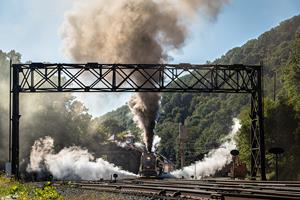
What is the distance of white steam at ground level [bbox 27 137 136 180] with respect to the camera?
5441cm

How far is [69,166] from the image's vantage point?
55531mm

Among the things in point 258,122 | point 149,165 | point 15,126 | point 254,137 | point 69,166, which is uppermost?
point 258,122

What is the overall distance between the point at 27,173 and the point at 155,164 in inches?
785

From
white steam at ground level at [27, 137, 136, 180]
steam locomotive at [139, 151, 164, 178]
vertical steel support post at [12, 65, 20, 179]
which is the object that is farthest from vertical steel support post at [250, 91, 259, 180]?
white steam at ground level at [27, 137, 136, 180]

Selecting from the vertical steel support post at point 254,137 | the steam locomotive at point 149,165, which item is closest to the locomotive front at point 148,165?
the steam locomotive at point 149,165

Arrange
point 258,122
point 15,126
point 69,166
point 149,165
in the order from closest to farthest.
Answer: point 15,126 → point 258,122 → point 149,165 → point 69,166

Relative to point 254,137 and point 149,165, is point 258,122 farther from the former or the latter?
point 149,165

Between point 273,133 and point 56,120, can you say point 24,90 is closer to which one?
point 273,133

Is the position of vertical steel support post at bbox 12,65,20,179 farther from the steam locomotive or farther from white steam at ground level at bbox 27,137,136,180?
white steam at ground level at bbox 27,137,136,180

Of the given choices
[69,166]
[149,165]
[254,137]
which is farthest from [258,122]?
[69,166]

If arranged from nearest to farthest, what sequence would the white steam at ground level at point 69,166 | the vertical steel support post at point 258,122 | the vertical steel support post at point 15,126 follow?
the vertical steel support post at point 15,126, the vertical steel support post at point 258,122, the white steam at ground level at point 69,166

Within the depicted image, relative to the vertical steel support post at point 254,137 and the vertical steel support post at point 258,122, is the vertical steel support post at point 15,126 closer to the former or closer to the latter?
the vertical steel support post at point 258,122

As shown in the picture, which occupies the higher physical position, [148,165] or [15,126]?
[15,126]

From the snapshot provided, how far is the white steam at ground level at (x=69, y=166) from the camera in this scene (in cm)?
5441
